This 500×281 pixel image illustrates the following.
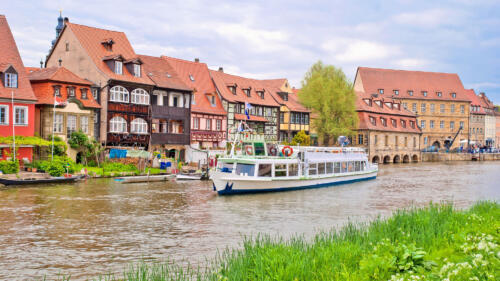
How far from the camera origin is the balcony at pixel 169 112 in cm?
4984

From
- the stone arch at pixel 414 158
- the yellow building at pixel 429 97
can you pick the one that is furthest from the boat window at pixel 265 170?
the yellow building at pixel 429 97

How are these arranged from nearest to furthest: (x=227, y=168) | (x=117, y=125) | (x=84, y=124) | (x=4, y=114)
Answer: (x=227, y=168), (x=4, y=114), (x=84, y=124), (x=117, y=125)

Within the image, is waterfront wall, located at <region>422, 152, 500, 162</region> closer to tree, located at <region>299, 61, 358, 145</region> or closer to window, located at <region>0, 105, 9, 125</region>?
tree, located at <region>299, 61, 358, 145</region>

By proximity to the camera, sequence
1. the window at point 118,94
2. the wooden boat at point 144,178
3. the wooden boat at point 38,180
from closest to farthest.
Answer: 1. the wooden boat at point 38,180
2. the wooden boat at point 144,178
3. the window at point 118,94

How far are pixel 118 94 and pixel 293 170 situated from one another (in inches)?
737

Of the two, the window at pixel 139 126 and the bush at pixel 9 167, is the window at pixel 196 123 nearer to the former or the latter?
the window at pixel 139 126

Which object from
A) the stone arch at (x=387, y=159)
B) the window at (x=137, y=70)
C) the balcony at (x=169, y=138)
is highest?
the window at (x=137, y=70)

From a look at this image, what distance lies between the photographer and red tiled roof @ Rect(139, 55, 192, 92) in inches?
2013

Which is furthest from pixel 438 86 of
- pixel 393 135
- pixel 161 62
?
pixel 161 62

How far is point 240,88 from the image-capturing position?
62750 millimetres

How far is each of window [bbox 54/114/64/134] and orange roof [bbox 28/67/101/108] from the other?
1375 millimetres

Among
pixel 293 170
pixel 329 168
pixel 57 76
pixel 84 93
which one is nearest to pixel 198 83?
pixel 84 93

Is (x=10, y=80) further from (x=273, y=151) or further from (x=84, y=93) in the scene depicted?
(x=273, y=151)

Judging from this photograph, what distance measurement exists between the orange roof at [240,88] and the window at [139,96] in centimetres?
1146
